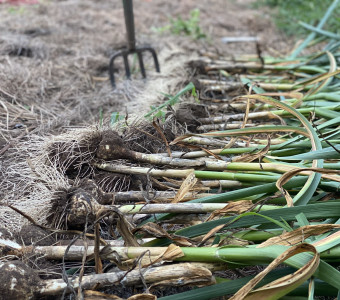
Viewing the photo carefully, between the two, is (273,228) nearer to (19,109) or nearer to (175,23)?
(19,109)

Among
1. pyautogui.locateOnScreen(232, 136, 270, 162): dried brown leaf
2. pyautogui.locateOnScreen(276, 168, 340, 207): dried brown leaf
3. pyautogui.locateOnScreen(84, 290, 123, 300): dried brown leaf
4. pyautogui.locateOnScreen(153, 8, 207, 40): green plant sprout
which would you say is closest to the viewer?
pyautogui.locateOnScreen(84, 290, 123, 300): dried brown leaf

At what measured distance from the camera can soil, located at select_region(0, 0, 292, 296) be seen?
1.76 m

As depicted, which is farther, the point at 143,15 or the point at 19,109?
the point at 143,15

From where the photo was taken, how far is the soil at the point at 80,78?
5.79 feet

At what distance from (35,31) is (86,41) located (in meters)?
0.74

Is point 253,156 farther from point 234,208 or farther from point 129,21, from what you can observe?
point 129,21

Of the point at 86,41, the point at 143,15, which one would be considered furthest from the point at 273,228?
the point at 143,15

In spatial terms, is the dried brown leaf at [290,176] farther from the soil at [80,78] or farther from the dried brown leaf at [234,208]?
the soil at [80,78]

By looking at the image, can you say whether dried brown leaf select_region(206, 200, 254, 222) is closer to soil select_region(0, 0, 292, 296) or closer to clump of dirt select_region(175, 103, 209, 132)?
soil select_region(0, 0, 292, 296)

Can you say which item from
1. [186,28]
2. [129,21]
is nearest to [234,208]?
[129,21]

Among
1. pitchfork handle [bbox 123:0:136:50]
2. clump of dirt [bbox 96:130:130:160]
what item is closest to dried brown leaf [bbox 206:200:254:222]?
clump of dirt [bbox 96:130:130:160]

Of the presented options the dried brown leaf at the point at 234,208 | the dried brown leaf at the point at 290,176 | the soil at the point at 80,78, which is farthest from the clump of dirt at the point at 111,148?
the dried brown leaf at the point at 290,176

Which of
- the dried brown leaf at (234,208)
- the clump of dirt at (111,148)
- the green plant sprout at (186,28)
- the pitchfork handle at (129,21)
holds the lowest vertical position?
the green plant sprout at (186,28)

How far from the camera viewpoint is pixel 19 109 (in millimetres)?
2738
